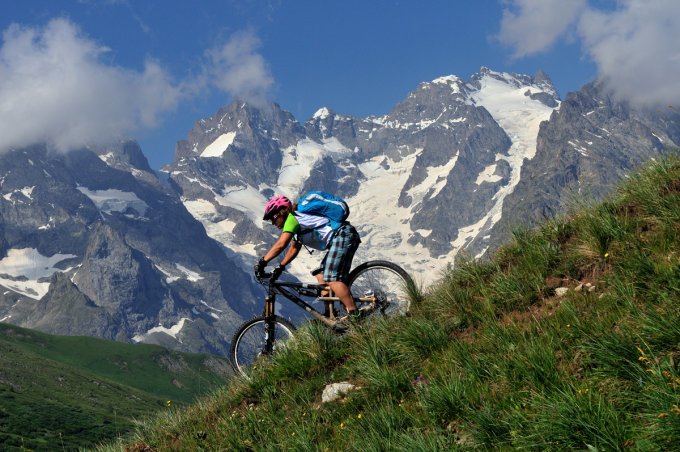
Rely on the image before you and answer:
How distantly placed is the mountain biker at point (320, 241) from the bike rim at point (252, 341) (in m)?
1.15

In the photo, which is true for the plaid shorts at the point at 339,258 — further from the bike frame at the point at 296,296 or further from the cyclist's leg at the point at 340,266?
the bike frame at the point at 296,296

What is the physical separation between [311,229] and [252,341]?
266 cm

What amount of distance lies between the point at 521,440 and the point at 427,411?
1.52m

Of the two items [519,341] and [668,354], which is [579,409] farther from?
[519,341]

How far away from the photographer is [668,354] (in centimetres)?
583

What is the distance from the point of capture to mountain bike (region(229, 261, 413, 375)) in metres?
12.3

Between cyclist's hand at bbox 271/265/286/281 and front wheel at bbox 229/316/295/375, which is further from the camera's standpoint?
front wheel at bbox 229/316/295/375

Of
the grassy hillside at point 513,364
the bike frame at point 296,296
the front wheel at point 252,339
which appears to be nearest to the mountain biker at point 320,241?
the bike frame at point 296,296

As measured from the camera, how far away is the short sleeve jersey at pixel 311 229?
12609 mm

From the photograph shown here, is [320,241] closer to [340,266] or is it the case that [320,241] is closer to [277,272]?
[340,266]

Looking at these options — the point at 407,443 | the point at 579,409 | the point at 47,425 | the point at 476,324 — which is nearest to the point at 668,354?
the point at 579,409

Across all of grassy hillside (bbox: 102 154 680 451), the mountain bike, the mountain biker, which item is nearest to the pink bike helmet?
the mountain biker

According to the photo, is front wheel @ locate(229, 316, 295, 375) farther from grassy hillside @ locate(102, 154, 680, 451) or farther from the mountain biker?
grassy hillside @ locate(102, 154, 680, 451)

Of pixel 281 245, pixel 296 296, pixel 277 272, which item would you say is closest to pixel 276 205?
pixel 281 245
